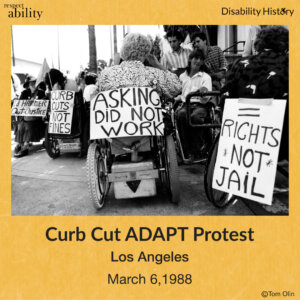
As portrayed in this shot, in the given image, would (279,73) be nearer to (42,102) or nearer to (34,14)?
(34,14)

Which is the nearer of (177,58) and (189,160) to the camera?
(189,160)

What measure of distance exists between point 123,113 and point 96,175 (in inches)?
26.1

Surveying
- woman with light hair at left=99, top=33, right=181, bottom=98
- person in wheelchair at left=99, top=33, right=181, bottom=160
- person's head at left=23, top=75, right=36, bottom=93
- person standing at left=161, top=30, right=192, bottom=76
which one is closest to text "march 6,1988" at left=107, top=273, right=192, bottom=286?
person in wheelchair at left=99, top=33, right=181, bottom=160

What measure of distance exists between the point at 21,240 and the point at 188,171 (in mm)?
2986

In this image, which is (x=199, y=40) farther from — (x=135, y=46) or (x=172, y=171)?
(x=172, y=171)

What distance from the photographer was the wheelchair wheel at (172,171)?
10.3ft

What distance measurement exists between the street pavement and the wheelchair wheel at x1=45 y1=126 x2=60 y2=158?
502 mm

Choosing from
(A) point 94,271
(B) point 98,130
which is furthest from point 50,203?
(A) point 94,271

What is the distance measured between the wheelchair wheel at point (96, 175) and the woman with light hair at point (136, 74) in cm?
66

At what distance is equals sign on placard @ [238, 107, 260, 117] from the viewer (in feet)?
7.48

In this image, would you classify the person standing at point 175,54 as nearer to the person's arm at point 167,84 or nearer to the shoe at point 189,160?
the shoe at point 189,160

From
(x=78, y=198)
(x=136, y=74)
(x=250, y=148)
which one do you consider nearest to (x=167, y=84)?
(x=136, y=74)

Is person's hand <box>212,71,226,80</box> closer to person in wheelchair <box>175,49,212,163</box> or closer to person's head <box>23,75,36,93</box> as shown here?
person in wheelchair <box>175,49,212,163</box>

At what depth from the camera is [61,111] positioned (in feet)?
18.3
